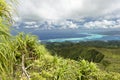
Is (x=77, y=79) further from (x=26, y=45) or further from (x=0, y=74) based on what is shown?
(x=0, y=74)

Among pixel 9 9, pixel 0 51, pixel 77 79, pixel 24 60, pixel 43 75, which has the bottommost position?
pixel 77 79

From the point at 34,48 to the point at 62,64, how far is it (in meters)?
2.58

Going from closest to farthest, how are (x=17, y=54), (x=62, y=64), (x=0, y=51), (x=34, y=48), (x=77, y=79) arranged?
(x=0, y=51)
(x=17, y=54)
(x=34, y=48)
(x=62, y=64)
(x=77, y=79)

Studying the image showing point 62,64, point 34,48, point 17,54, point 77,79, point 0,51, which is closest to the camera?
point 0,51

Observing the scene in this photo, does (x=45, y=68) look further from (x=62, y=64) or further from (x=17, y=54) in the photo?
(x=17, y=54)

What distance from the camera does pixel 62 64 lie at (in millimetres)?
16875

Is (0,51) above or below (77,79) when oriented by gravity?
above

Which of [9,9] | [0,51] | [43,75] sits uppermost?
[9,9]

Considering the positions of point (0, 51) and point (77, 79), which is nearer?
point (0, 51)

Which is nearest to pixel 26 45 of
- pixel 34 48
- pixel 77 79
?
pixel 34 48

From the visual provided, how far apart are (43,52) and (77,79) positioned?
188 inches

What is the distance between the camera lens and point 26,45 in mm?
14742

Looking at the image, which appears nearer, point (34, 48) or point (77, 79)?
point (34, 48)

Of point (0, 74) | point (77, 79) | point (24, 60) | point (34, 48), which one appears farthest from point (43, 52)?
point (0, 74)
